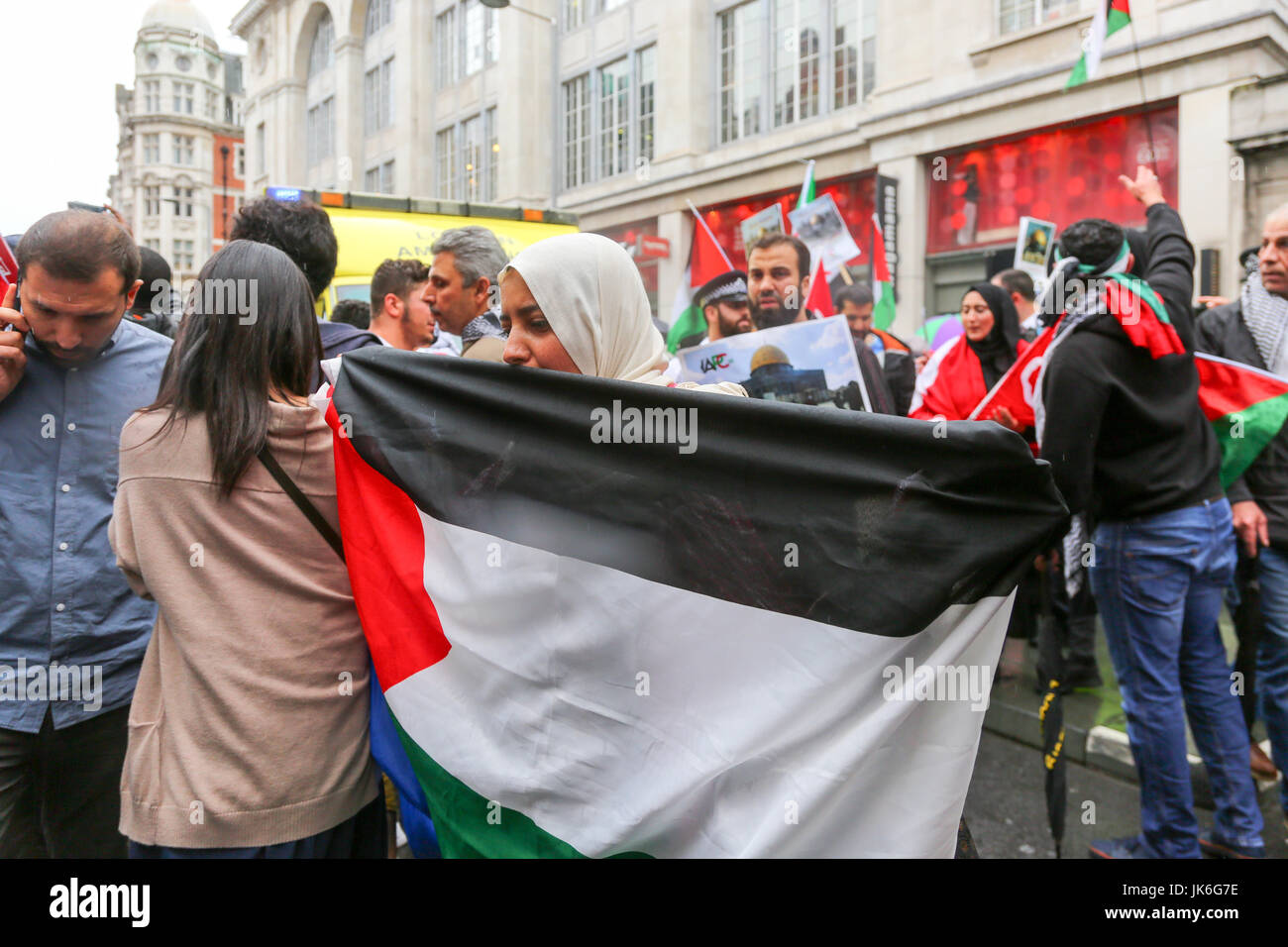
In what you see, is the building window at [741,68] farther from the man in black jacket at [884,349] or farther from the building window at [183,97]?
the building window at [183,97]

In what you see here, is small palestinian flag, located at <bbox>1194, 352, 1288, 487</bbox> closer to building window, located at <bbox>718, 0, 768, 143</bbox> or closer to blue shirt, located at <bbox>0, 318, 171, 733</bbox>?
blue shirt, located at <bbox>0, 318, 171, 733</bbox>

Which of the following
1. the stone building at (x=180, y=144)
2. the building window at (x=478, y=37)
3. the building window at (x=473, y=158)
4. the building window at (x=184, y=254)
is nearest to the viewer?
Answer: the building window at (x=478, y=37)

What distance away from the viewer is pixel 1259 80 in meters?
9.69

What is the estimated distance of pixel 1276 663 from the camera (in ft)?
11.0

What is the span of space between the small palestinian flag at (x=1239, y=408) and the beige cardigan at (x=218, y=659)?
3.60 metres

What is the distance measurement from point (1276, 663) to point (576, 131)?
20316 millimetres

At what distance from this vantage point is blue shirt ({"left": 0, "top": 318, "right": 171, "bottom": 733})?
83.7 inches

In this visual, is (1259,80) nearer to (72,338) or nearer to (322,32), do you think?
(72,338)

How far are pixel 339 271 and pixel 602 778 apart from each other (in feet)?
20.0

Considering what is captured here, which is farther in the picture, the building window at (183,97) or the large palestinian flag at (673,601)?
the building window at (183,97)

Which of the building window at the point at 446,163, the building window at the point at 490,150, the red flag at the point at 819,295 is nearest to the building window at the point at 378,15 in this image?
the building window at the point at 446,163

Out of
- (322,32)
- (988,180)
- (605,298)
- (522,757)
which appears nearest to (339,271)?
(605,298)

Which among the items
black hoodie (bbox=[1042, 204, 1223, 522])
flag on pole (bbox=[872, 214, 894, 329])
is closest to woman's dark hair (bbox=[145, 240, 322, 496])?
black hoodie (bbox=[1042, 204, 1223, 522])

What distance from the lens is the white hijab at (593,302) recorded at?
6.61 ft
